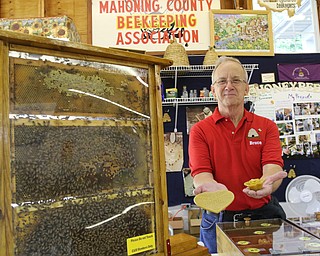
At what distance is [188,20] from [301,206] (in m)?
2.03

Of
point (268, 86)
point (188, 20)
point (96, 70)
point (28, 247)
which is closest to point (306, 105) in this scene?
point (268, 86)

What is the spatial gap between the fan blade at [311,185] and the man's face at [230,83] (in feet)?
5.08

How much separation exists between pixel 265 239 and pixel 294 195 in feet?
6.48

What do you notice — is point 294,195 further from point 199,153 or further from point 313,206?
point 199,153

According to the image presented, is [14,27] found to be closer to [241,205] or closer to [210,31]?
[241,205]

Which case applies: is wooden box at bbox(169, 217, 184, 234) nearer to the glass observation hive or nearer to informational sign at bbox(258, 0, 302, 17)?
the glass observation hive

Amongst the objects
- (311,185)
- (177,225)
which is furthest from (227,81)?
(311,185)

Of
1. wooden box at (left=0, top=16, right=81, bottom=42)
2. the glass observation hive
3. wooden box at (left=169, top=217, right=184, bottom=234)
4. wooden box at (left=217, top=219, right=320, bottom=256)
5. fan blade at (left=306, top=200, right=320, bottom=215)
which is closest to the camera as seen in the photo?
the glass observation hive

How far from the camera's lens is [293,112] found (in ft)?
10.8

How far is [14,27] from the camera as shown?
129 cm

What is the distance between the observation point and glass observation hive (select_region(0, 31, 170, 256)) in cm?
83

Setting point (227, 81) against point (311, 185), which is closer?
point (227, 81)

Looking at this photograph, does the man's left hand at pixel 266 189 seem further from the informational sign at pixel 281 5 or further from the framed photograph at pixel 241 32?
the informational sign at pixel 281 5

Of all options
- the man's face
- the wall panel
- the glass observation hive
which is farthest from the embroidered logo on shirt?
the wall panel
